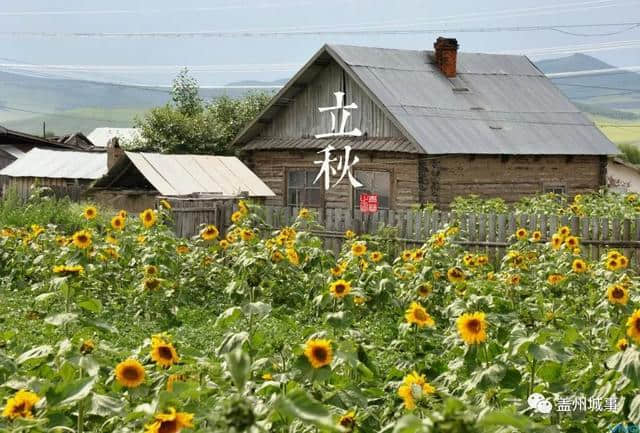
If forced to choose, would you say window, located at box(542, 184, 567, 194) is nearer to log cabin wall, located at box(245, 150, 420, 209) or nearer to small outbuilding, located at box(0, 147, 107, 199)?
log cabin wall, located at box(245, 150, 420, 209)

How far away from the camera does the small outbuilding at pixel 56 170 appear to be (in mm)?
30875

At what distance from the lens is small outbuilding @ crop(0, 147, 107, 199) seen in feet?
101

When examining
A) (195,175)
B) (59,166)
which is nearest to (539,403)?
(195,175)

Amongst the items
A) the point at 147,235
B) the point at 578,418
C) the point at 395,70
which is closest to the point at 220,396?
the point at 578,418

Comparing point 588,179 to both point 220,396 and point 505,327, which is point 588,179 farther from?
point 220,396

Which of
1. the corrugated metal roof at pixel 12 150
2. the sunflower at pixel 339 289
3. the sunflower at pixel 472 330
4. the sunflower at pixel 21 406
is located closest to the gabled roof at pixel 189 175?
the sunflower at pixel 339 289

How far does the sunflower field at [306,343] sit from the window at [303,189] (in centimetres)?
1255

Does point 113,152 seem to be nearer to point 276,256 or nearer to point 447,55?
point 447,55

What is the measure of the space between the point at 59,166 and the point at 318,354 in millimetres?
28868

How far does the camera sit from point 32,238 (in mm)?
12438

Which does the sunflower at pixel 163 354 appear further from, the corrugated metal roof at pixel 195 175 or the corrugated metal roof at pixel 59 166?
the corrugated metal roof at pixel 59 166

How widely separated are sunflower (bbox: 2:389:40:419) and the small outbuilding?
88.0 ft

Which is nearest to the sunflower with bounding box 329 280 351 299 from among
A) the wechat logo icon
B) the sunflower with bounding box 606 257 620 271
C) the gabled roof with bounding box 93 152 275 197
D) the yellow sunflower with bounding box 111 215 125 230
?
the wechat logo icon

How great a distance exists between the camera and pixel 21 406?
352cm
